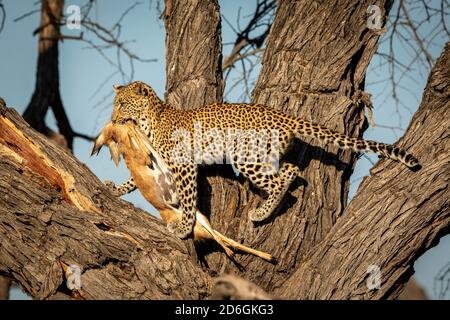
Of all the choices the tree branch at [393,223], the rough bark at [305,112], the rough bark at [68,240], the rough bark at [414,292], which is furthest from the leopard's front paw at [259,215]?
the rough bark at [414,292]

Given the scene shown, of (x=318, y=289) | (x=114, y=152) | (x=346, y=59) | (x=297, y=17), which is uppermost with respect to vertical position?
(x=297, y=17)

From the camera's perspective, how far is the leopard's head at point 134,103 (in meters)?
7.02

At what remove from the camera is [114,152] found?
612 centimetres

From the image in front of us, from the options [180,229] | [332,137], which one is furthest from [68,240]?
[332,137]

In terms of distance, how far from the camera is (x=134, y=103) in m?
7.09

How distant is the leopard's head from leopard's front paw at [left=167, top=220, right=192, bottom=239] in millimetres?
1459

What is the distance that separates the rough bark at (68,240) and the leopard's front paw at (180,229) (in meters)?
0.23

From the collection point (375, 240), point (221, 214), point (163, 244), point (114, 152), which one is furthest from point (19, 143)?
point (375, 240)

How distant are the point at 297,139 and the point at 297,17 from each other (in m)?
1.07

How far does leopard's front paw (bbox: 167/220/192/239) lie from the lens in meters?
5.78

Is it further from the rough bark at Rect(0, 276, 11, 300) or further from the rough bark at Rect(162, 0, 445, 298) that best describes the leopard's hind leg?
the rough bark at Rect(0, 276, 11, 300)

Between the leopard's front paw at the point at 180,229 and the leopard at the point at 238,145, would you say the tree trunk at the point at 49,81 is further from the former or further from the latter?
the leopard's front paw at the point at 180,229

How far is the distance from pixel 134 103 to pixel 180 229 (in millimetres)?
1759

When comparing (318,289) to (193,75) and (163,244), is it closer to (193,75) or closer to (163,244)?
(163,244)
